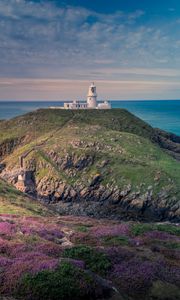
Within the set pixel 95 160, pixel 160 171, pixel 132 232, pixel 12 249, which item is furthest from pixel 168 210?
pixel 12 249

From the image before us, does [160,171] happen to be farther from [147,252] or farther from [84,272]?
[84,272]

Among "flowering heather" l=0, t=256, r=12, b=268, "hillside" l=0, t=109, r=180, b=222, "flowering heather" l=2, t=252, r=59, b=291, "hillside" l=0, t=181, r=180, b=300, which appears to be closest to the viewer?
"hillside" l=0, t=181, r=180, b=300

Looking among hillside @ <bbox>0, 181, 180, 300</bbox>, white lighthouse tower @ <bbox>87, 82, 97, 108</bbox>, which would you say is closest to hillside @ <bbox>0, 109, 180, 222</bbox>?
white lighthouse tower @ <bbox>87, 82, 97, 108</bbox>

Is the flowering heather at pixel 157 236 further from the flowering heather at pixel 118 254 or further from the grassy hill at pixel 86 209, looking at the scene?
the flowering heather at pixel 118 254

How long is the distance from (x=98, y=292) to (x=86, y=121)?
410 ft

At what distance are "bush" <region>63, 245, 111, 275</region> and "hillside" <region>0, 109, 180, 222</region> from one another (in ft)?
196

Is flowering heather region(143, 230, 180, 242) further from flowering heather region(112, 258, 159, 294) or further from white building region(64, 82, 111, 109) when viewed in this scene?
white building region(64, 82, 111, 109)

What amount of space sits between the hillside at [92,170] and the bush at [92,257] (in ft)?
196

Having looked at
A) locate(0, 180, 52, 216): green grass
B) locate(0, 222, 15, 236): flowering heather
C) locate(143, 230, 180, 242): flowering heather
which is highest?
locate(0, 222, 15, 236): flowering heather

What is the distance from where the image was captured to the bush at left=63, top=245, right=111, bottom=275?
17027 millimetres

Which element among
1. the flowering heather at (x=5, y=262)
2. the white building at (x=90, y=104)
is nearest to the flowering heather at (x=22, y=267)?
the flowering heather at (x=5, y=262)

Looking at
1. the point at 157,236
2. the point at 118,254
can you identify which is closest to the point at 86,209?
the point at 157,236

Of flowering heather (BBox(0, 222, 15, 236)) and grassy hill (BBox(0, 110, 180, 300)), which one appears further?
flowering heather (BBox(0, 222, 15, 236))

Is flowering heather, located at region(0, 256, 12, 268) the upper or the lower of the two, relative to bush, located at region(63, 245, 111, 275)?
upper
